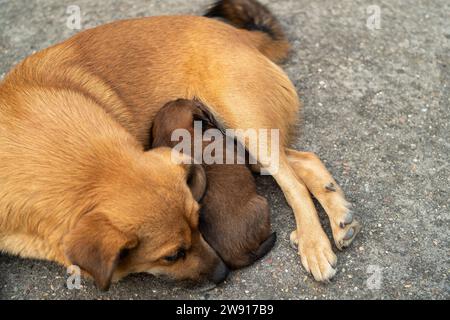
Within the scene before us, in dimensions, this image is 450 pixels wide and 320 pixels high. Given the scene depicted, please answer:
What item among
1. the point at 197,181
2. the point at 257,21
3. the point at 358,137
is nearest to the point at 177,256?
the point at 197,181

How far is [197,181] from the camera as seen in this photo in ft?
10.7

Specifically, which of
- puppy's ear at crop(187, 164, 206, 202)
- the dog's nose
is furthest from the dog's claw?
puppy's ear at crop(187, 164, 206, 202)

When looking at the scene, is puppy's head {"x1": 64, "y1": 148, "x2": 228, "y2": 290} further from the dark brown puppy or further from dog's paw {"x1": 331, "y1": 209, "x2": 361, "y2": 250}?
dog's paw {"x1": 331, "y1": 209, "x2": 361, "y2": 250}

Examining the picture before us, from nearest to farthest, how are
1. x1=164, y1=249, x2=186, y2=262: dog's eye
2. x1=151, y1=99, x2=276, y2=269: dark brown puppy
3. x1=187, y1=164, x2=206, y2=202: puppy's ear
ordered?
x1=164, y1=249, x2=186, y2=262: dog's eye → x1=187, y1=164, x2=206, y2=202: puppy's ear → x1=151, y1=99, x2=276, y2=269: dark brown puppy

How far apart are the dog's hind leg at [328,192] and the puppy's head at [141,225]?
3.31 ft

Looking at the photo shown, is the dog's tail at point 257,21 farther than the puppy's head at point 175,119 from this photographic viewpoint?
Yes

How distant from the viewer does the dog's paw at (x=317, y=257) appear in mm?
3518

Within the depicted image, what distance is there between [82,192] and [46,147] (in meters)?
0.36

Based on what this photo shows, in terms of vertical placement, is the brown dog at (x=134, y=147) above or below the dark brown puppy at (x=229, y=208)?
above

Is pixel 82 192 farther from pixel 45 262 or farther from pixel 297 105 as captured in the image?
pixel 297 105

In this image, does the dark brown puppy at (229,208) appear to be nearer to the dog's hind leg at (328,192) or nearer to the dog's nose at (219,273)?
the dog's nose at (219,273)

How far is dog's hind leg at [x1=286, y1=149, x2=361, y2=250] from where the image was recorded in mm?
3666

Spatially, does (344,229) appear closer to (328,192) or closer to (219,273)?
(328,192)

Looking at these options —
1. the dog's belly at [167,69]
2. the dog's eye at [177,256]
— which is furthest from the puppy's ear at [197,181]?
the dog's belly at [167,69]
